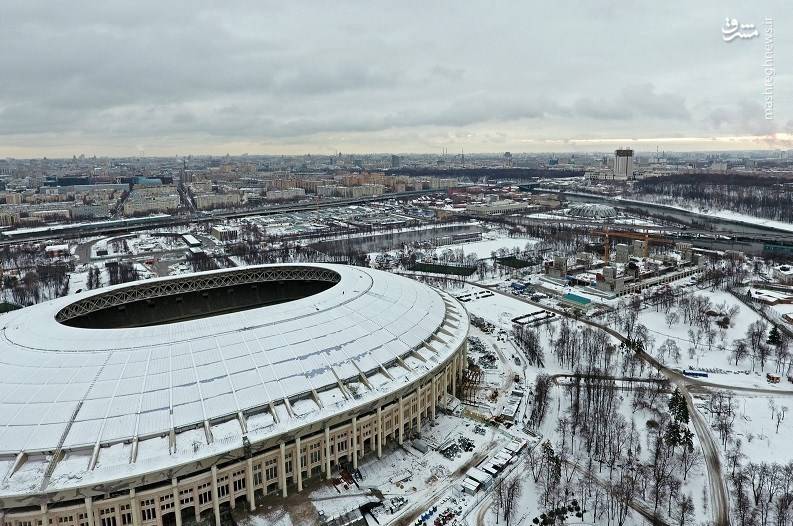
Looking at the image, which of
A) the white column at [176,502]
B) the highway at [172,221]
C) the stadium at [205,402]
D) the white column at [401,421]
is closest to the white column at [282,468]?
the stadium at [205,402]

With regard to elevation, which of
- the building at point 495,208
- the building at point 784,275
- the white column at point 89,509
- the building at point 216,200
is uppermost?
the building at point 216,200

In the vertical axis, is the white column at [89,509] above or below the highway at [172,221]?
below

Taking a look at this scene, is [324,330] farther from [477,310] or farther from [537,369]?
[477,310]

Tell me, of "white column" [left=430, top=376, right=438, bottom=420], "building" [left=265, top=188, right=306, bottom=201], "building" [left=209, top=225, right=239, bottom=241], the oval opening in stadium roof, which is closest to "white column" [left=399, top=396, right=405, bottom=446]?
"white column" [left=430, top=376, right=438, bottom=420]

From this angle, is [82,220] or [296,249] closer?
[296,249]

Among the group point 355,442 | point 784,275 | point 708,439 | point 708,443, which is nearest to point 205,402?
point 355,442

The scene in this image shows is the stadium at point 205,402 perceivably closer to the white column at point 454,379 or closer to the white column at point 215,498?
the white column at point 215,498

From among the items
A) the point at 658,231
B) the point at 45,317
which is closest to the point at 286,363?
the point at 45,317
